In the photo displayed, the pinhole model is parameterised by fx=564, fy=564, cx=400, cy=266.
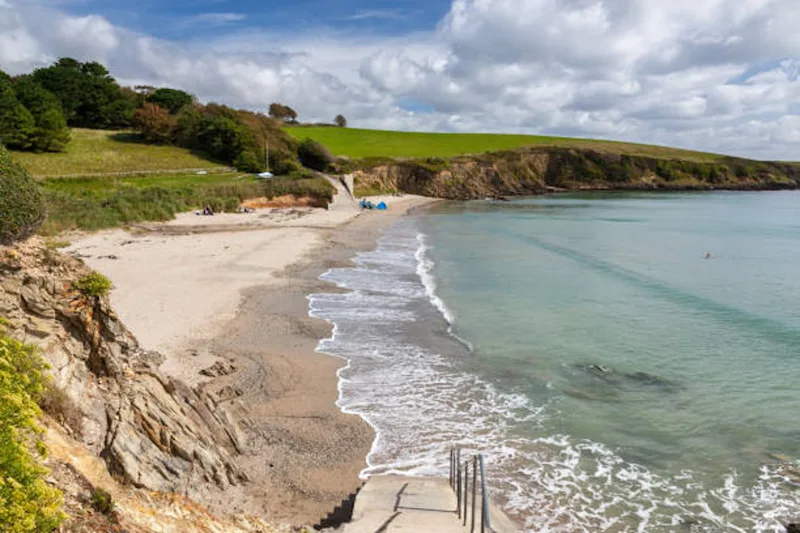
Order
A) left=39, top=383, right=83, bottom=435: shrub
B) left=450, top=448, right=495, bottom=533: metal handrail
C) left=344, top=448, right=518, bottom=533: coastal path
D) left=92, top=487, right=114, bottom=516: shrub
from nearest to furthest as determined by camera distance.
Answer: left=92, top=487, right=114, bottom=516: shrub
left=39, top=383, right=83, bottom=435: shrub
left=450, top=448, right=495, bottom=533: metal handrail
left=344, top=448, right=518, bottom=533: coastal path

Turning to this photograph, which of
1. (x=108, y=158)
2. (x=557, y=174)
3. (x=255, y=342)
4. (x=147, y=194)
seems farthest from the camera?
(x=557, y=174)

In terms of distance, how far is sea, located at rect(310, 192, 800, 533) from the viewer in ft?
28.2

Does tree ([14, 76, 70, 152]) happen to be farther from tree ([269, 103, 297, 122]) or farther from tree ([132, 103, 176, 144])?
tree ([269, 103, 297, 122])

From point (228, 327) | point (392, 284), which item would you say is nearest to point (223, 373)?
point (228, 327)

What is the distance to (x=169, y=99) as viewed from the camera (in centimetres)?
7550

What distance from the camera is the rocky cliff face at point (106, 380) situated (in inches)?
240

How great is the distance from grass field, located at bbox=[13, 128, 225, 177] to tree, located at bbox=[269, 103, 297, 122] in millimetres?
59560

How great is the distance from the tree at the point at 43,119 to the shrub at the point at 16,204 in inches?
2158

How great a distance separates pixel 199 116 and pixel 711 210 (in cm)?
6243

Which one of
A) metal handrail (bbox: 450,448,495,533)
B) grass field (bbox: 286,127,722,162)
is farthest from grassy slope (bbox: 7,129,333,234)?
grass field (bbox: 286,127,722,162)

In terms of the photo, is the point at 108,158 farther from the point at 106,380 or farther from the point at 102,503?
the point at 102,503

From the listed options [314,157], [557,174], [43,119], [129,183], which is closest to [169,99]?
[314,157]

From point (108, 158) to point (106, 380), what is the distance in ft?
189

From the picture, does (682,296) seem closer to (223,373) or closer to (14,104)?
(223,373)
